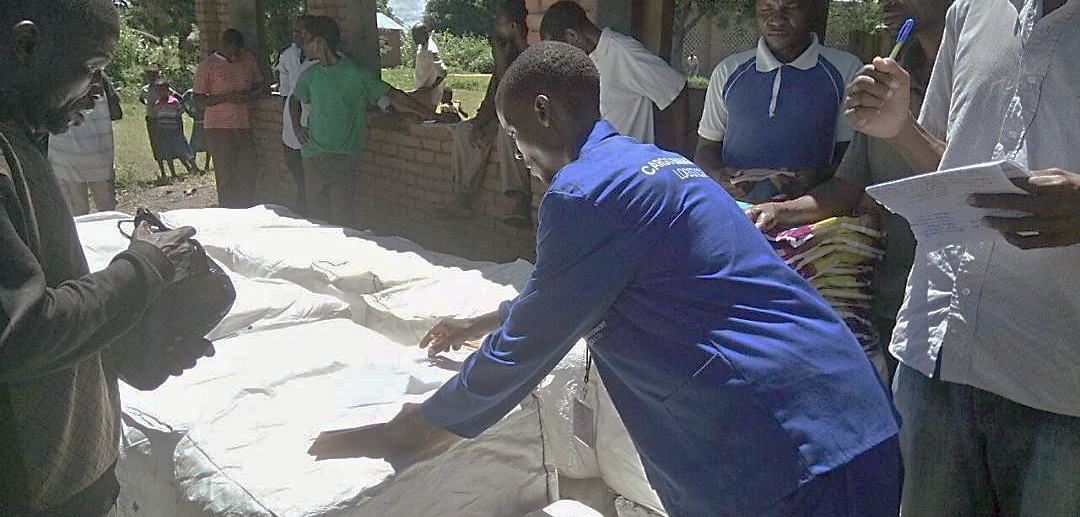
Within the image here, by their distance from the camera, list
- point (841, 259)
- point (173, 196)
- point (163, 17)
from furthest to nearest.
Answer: point (163, 17)
point (173, 196)
point (841, 259)

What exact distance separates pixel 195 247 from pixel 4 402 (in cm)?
44

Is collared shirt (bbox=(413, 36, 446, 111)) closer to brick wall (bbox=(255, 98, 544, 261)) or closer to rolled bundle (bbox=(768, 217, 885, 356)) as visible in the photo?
brick wall (bbox=(255, 98, 544, 261))

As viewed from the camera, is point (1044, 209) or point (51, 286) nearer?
point (1044, 209)

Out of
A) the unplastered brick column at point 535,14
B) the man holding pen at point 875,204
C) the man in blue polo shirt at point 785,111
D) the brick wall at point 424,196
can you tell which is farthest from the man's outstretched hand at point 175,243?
the brick wall at point 424,196

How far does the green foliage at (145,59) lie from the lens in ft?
60.5

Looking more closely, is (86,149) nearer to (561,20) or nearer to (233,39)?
(233,39)

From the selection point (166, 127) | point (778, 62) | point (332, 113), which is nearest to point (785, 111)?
point (778, 62)

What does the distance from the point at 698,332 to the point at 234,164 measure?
6466 millimetres

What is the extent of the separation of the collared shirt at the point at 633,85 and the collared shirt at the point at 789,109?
893 mm

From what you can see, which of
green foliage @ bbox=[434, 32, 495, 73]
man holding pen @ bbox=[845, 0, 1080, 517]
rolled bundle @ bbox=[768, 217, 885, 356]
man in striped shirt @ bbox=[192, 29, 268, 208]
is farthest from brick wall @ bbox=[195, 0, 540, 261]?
green foliage @ bbox=[434, 32, 495, 73]

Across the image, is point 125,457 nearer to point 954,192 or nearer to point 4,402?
point 4,402

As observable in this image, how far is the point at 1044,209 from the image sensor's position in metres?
1.26

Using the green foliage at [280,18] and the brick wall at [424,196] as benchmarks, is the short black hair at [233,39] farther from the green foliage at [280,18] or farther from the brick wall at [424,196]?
the green foliage at [280,18]

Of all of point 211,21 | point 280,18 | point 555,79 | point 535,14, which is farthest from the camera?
point 280,18
